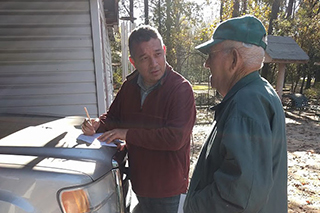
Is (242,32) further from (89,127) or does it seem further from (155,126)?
(89,127)

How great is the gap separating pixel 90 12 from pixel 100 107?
146cm

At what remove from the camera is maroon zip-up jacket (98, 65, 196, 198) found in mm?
1593

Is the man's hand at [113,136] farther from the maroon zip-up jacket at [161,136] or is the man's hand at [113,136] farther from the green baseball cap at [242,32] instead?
the green baseball cap at [242,32]

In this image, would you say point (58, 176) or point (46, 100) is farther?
point (46, 100)

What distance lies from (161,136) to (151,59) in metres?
0.60

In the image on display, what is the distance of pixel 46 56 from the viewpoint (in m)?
3.56

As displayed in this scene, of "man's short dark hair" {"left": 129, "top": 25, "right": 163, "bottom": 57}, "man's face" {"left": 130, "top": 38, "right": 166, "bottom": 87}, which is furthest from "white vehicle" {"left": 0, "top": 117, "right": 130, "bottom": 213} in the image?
"man's short dark hair" {"left": 129, "top": 25, "right": 163, "bottom": 57}

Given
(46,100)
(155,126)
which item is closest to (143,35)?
(155,126)

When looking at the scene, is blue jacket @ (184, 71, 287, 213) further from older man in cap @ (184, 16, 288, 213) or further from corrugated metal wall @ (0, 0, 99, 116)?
corrugated metal wall @ (0, 0, 99, 116)

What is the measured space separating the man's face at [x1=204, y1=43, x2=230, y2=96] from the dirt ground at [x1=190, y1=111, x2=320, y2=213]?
285mm

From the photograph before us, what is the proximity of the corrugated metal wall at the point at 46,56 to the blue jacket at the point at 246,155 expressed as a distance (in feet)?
→ 9.39

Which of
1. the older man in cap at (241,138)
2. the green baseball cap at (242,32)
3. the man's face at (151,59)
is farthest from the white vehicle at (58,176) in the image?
the green baseball cap at (242,32)

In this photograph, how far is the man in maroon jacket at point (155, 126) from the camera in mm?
1615

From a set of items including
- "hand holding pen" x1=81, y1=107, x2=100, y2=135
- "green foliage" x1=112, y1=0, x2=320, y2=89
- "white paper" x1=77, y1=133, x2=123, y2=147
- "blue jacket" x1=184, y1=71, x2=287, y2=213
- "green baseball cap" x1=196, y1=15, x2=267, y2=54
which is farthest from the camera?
"green foliage" x1=112, y1=0, x2=320, y2=89
